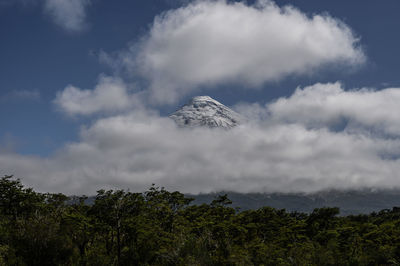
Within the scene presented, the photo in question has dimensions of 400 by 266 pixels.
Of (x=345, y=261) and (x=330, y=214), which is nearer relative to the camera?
(x=345, y=261)

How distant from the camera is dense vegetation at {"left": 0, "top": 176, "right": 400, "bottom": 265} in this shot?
Answer: 35.1 m

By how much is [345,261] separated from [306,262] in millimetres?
6200

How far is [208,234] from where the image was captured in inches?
1668

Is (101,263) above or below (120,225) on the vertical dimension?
below

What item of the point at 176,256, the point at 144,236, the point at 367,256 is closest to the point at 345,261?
the point at 367,256

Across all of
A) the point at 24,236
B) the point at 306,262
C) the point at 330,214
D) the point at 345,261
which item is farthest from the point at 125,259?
the point at 330,214

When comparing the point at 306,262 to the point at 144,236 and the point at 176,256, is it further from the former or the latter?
the point at 144,236

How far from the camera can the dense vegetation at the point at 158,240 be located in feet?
115

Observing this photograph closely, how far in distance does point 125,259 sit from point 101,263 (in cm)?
335

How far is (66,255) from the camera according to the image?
35.6 metres

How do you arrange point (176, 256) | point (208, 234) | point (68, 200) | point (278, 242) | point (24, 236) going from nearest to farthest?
point (24, 236) < point (176, 256) < point (208, 234) < point (278, 242) < point (68, 200)

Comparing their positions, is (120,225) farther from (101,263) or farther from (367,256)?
(367,256)

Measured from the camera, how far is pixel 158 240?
43031mm

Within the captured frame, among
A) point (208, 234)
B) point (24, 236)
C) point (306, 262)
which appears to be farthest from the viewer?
point (208, 234)
